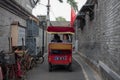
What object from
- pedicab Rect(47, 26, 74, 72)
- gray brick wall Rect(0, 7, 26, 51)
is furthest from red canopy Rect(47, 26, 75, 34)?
gray brick wall Rect(0, 7, 26, 51)

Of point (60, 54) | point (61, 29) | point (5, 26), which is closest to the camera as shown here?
point (5, 26)

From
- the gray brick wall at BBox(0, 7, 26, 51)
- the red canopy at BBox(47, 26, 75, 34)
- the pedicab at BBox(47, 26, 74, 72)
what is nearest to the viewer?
the gray brick wall at BBox(0, 7, 26, 51)

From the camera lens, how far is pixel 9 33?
17688 millimetres

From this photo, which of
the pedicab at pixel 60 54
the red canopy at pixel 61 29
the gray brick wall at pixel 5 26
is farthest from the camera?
the red canopy at pixel 61 29

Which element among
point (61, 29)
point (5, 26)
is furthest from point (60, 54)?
point (5, 26)

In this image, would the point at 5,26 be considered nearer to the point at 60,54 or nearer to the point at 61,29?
the point at 60,54

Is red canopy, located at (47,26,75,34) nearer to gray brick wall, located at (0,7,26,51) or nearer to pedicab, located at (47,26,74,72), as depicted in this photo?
pedicab, located at (47,26,74,72)

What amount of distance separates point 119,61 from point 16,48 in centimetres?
758

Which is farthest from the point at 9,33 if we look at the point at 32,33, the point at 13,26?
the point at 32,33

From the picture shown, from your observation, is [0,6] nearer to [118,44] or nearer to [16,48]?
[16,48]

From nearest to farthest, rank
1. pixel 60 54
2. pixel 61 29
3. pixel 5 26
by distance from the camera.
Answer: pixel 5 26 < pixel 60 54 < pixel 61 29

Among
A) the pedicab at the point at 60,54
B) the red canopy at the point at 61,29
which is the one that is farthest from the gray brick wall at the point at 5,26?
the red canopy at the point at 61,29

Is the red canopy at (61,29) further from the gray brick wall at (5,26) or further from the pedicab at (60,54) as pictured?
the gray brick wall at (5,26)

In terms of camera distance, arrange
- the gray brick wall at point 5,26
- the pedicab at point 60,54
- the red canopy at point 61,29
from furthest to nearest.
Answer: the red canopy at point 61,29
the pedicab at point 60,54
the gray brick wall at point 5,26
